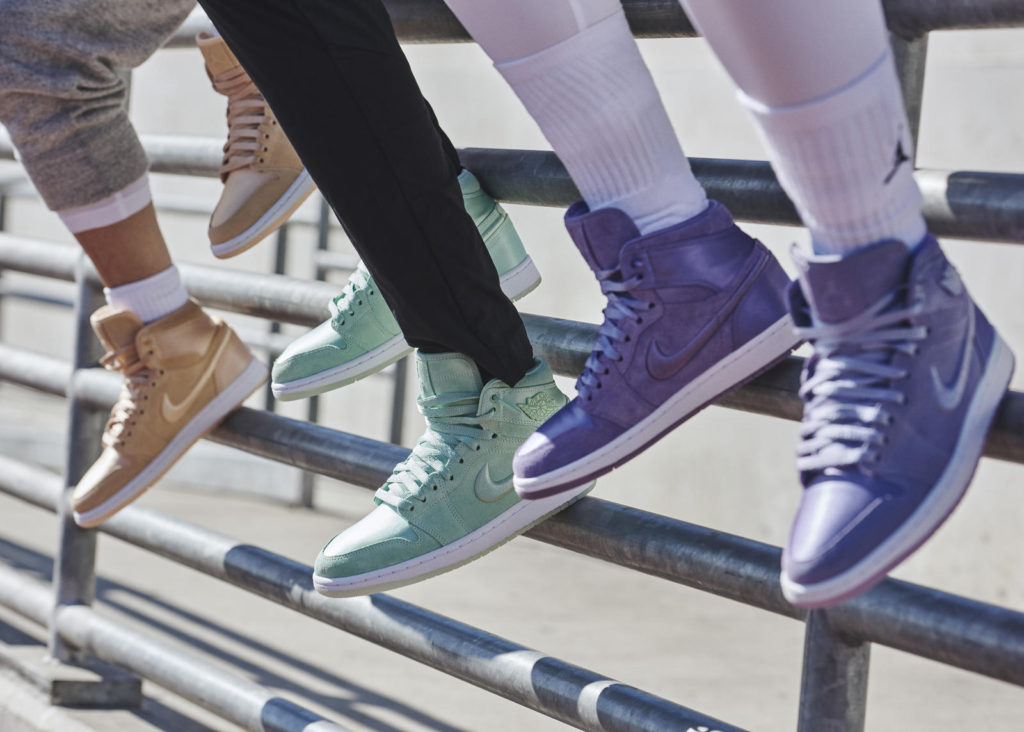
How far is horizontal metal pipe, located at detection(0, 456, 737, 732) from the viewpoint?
0.91 meters

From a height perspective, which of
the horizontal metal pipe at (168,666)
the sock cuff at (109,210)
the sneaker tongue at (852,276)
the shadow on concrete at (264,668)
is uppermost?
the sneaker tongue at (852,276)

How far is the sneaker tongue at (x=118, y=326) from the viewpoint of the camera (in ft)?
4.13

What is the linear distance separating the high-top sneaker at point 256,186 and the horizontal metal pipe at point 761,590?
0.36 metres

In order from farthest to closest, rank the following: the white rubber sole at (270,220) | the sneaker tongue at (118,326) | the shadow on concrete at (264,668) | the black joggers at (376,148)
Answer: the shadow on concrete at (264,668) → the sneaker tongue at (118,326) → the white rubber sole at (270,220) → the black joggers at (376,148)

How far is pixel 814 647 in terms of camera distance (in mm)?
801

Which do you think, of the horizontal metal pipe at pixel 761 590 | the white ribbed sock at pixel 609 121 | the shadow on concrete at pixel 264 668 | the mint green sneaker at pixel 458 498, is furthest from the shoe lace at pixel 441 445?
the shadow on concrete at pixel 264 668

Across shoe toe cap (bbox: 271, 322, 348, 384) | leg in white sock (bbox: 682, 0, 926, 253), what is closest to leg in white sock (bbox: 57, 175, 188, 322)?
shoe toe cap (bbox: 271, 322, 348, 384)

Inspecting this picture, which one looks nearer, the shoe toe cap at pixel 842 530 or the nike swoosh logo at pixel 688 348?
the shoe toe cap at pixel 842 530

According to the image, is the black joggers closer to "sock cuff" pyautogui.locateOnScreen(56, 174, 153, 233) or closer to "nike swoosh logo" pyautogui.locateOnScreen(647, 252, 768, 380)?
"nike swoosh logo" pyautogui.locateOnScreen(647, 252, 768, 380)

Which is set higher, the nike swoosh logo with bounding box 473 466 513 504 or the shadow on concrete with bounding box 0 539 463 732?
the nike swoosh logo with bounding box 473 466 513 504

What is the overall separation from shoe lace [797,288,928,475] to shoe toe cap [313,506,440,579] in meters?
0.35

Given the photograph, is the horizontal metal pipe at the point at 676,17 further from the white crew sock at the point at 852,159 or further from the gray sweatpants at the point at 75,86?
the gray sweatpants at the point at 75,86

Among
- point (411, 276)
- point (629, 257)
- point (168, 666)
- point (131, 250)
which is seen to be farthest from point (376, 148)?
point (168, 666)

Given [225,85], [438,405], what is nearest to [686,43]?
[225,85]
